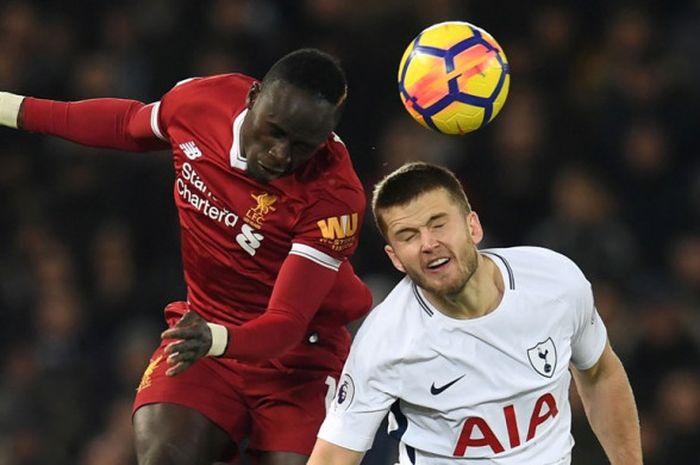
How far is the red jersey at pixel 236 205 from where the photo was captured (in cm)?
408

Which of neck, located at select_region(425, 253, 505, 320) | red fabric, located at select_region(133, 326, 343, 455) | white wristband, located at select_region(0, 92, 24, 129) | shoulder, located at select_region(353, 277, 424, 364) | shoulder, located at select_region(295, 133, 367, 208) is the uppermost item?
white wristband, located at select_region(0, 92, 24, 129)

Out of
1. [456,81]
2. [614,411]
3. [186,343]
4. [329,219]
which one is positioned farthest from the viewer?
[456,81]

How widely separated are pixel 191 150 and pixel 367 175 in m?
3.42

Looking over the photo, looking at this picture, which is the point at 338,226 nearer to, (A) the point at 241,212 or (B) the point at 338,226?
(B) the point at 338,226

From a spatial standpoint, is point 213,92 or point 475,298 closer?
point 475,298

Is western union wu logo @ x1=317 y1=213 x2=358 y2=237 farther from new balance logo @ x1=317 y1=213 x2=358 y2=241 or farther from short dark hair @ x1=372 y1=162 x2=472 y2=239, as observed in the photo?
short dark hair @ x1=372 y1=162 x2=472 y2=239

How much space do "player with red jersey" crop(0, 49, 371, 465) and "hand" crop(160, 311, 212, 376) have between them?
0.26 metres

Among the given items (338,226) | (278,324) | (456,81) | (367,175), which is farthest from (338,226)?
(367,175)

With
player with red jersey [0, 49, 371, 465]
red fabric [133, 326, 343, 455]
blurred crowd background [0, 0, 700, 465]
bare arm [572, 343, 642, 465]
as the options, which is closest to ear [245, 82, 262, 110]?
player with red jersey [0, 49, 371, 465]

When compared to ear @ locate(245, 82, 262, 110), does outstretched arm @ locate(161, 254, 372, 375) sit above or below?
below

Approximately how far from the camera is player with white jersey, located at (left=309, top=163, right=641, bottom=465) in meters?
3.84

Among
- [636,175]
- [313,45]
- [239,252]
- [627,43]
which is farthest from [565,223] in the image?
[239,252]

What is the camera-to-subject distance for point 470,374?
3936 mm

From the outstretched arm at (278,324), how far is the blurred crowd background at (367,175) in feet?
9.36
